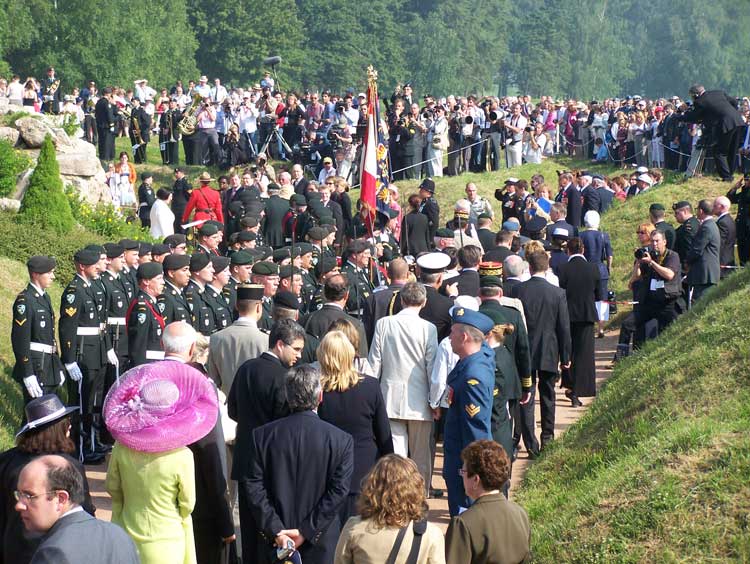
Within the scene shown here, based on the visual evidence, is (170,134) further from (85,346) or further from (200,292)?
(200,292)

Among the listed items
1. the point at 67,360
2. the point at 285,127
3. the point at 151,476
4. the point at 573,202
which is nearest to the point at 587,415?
the point at 67,360

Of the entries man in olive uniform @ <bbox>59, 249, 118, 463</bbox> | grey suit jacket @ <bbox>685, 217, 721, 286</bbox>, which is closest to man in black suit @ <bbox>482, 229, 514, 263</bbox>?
grey suit jacket @ <bbox>685, 217, 721, 286</bbox>

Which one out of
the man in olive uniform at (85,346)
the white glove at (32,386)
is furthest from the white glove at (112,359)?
the white glove at (32,386)

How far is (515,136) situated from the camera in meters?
31.4

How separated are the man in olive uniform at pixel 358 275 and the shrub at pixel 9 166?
31.3ft

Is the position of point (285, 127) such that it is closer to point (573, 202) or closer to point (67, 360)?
point (573, 202)

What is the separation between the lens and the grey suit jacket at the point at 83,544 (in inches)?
175

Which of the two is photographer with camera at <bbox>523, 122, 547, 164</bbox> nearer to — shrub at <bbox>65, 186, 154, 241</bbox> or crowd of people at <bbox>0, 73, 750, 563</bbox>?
shrub at <bbox>65, 186, 154, 241</bbox>

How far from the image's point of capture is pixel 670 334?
12.6 m

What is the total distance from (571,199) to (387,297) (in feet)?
40.9

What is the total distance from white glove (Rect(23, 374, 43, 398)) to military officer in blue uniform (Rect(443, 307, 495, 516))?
4687 mm

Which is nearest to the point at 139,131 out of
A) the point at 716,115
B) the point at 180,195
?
the point at 180,195

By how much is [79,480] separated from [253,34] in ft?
219

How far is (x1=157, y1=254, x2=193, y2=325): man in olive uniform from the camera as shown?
34.6ft
